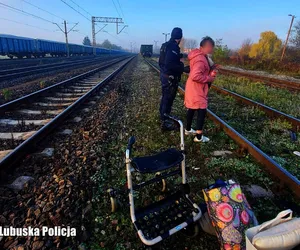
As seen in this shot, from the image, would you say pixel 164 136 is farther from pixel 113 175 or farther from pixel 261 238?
pixel 261 238

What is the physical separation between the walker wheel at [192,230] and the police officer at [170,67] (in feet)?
7.68

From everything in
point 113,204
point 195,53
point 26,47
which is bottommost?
point 113,204

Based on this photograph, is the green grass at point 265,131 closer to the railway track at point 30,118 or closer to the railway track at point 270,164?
the railway track at point 270,164

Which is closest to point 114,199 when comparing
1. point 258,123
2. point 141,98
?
point 258,123

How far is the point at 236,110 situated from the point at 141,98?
3593mm

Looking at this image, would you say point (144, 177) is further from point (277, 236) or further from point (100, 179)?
point (277, 236)

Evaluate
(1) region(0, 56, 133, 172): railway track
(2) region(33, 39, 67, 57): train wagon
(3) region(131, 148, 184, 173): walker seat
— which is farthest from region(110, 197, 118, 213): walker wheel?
(2) region(33, 39, 67, 57): train wagon

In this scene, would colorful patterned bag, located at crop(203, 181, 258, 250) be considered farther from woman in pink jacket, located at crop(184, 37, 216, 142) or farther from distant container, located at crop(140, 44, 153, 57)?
distant container, located at crop(140, 44, 153, 57)

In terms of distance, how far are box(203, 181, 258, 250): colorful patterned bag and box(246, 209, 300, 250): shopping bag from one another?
38 centimetres

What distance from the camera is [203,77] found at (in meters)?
3.90

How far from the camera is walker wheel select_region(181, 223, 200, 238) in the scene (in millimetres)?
2324

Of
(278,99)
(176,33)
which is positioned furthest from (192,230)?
(278,99)

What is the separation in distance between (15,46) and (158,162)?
1364 inches

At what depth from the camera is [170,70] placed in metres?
4.84
